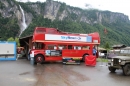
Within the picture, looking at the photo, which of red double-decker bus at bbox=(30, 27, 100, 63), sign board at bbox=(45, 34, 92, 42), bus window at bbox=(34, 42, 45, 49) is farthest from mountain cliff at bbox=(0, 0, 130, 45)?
bus window at bbox=(34, 42, 45, 49)

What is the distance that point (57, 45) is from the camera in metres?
21.2

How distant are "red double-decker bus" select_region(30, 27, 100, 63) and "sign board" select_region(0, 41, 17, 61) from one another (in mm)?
5820

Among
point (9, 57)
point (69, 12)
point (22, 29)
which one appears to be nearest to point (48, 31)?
point (9, 57)

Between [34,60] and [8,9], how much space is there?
493 ft

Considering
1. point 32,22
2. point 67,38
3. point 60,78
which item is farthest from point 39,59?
point 32,22

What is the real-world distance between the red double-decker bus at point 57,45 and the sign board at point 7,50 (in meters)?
5.82

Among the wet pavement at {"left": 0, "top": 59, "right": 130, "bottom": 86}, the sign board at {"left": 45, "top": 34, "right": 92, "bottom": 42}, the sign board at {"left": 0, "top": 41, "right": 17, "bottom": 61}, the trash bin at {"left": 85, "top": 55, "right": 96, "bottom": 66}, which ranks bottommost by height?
the wet pavement at {"left": 0, "top": 59, "right": 130, "bottom": 86}

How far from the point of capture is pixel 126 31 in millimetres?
196000

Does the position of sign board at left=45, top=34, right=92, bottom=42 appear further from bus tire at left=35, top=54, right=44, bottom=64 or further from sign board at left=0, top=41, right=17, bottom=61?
sign board at left=0, top=41, right=17, bottom=61

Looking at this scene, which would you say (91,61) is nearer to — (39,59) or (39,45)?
(39,59)

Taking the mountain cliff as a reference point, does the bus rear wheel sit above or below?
below

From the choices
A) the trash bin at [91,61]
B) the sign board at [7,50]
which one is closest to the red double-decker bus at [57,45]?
the trash bin at [91,61]

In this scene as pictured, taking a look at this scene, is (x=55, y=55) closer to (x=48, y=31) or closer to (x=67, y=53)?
(x=67, y=53)

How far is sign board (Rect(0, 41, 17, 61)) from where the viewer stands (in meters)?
25.1
